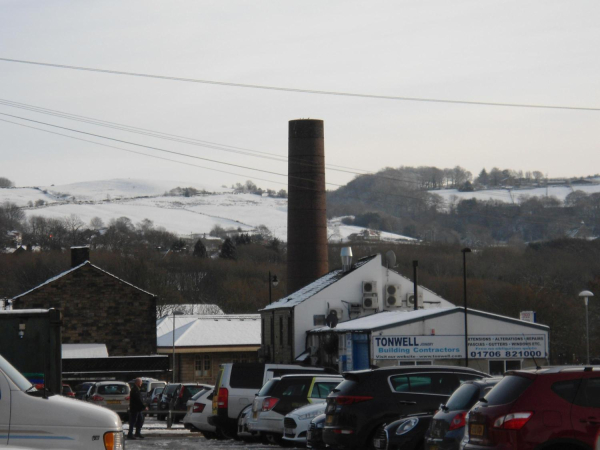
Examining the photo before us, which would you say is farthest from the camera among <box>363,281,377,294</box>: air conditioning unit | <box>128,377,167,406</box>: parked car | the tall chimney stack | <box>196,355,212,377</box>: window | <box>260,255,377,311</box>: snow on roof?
<box>196,355,212,377</box>: window

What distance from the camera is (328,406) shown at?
17.1 meters

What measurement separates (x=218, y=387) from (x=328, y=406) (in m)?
8.58

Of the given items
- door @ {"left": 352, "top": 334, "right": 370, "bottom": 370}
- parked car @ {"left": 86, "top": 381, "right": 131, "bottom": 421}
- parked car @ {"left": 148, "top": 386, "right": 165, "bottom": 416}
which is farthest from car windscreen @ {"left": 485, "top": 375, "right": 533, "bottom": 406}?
parked car @ {"left": 148, "top": 386, "right": 165, "bottom": 416}

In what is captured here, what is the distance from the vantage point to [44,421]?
1091 cm

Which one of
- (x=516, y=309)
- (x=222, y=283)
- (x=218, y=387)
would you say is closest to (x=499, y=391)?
(x=218, y=387)

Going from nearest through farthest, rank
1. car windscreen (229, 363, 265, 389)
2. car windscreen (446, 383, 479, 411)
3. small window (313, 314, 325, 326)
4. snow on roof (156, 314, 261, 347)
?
car windscreen (446, 383, 479, 411), car windscreen (229, 363, 265, 389), small window (313, 314, 325, 326), snow on roof (156, 314, 261, 347)

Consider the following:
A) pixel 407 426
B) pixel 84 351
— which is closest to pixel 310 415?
Result: pixel 407 426

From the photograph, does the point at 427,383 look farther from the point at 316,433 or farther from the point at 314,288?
the point at 314,288

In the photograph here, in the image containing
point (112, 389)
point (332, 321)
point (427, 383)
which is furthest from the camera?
point (332, 321)

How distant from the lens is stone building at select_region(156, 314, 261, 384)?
227 feet

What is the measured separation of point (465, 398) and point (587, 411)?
2.80 m

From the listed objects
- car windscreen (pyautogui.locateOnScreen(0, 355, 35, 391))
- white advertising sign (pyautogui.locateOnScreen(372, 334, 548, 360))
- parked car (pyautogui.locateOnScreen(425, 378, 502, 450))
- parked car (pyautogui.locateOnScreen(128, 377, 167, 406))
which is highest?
car windscreen (pyautogui.locateOnScreen(0, 355, 35, 391))

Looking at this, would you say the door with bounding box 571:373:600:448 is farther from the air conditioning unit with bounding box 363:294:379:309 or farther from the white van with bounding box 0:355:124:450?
the air conditioning unit with bounding box 363:294:379:309

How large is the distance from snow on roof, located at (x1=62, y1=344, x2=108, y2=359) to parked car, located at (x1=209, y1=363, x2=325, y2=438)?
101 ft
